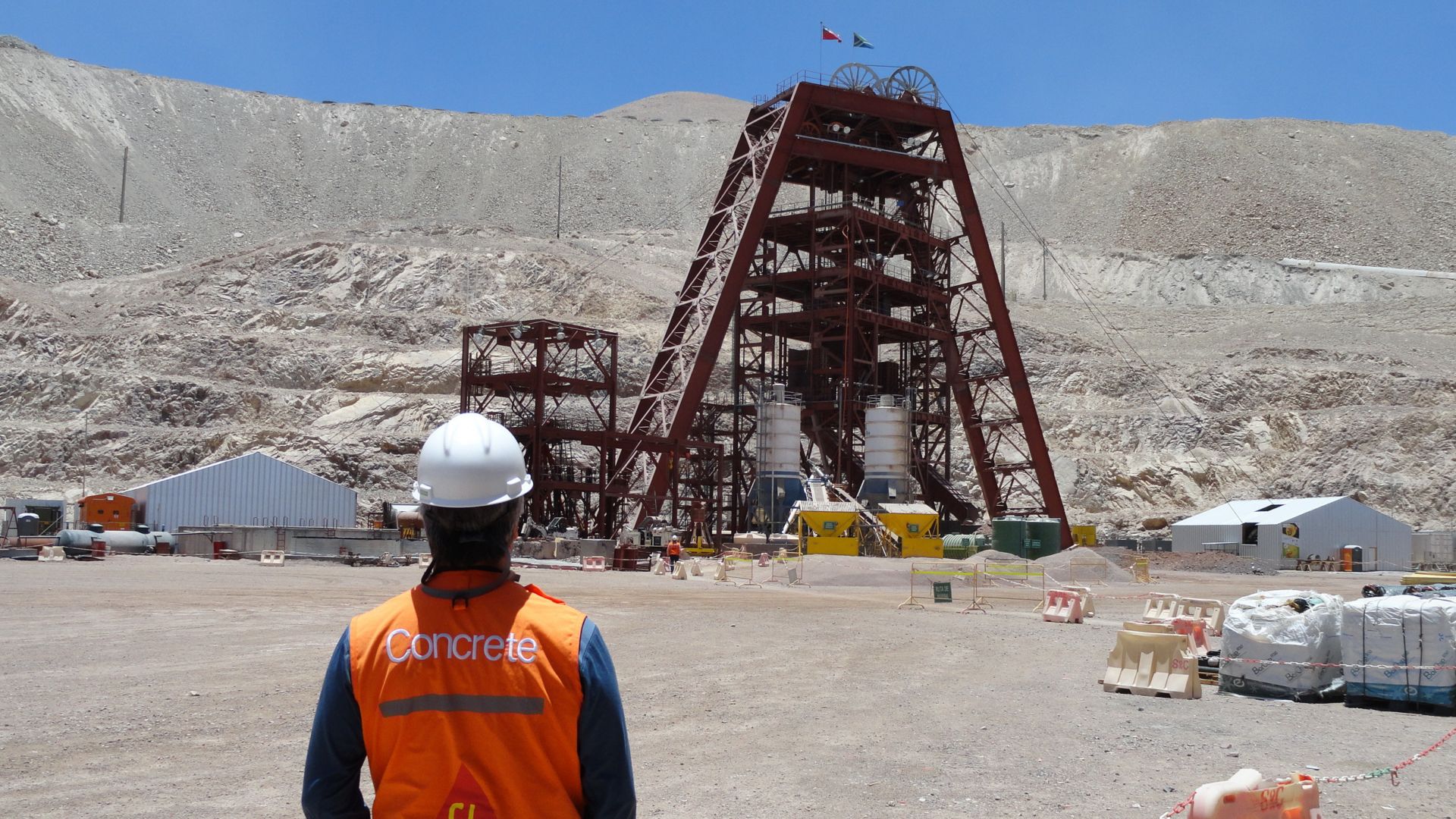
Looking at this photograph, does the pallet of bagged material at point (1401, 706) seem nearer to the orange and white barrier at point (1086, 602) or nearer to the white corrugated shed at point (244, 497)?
the orange and white barrier at point (1086, 602)

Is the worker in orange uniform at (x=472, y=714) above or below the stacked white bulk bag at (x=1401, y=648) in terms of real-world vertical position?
above

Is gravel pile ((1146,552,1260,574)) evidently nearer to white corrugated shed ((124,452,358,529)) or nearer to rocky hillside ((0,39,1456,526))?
rocky hillside ((0,39,1456,526))

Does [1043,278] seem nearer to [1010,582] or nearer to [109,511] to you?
[1010,582]

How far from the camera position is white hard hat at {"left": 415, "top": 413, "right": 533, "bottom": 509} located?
303cm

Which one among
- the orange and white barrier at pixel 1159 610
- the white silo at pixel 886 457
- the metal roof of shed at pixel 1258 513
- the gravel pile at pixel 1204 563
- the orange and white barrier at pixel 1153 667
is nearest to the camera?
the orange and white barrier at pixel 1153 667

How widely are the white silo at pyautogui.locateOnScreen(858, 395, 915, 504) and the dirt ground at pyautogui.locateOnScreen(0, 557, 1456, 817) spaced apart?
27333 mm

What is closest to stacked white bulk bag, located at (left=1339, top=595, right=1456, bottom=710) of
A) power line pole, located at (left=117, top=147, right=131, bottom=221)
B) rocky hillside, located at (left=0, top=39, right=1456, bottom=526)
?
rocky hillside, located at (left=0, top=39, right=1456, bottom=526)

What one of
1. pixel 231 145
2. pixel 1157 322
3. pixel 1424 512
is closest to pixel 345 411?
pixel 1424 512

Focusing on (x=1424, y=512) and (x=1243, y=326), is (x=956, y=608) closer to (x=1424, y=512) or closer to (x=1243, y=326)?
(x=1424, y=512)

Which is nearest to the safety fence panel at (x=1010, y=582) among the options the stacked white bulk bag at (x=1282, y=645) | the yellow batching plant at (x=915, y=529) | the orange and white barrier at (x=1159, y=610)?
the yellow batching plant at (x=915, y=529)

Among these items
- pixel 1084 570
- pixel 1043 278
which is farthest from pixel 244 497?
pixel 1043 278

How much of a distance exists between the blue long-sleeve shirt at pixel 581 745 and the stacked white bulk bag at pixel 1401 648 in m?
11.8

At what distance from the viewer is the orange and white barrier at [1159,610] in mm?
20016

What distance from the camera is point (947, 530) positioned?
5488 centimetres
